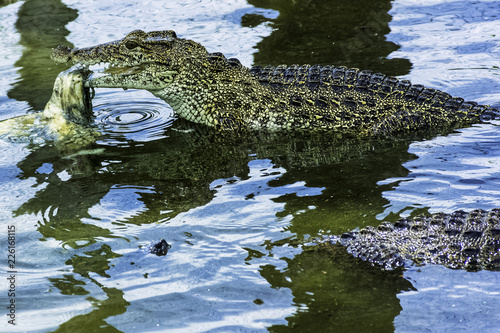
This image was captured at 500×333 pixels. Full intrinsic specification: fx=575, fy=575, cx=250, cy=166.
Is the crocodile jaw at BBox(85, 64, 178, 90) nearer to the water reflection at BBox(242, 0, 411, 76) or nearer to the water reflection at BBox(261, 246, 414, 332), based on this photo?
the water reflection at BBox(242, 0, 411, 76)

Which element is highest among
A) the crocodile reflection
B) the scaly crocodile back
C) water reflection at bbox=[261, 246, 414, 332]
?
the scaly crocodile back

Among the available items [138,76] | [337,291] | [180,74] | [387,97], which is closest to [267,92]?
[180,74]

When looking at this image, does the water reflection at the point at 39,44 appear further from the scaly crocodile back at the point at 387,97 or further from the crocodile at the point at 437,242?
the crocodile at the point at 437,242

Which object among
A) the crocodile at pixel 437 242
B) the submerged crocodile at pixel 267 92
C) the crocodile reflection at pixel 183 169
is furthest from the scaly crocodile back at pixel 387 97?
the crocodile at pixel 437 242

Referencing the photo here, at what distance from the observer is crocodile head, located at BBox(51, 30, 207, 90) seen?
22.7 feet

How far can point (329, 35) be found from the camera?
383 inches

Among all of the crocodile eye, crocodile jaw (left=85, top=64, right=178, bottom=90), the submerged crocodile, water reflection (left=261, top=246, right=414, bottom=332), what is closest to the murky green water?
water reflection (left=261, top=246, right=414, bottom=332)

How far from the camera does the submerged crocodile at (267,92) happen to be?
6.80 m

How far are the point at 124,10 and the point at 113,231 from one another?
798cm

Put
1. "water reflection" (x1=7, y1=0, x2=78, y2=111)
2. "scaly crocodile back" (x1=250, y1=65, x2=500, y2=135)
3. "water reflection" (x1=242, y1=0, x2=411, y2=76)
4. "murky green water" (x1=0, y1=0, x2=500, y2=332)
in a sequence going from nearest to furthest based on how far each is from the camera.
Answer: "murky green water" (x1=0, y1=0, x2=500, y2=332) → "scaly crocodile back" (x1=250, y1=65, x2=500, y2=135) → "water reflection" (x1=7, y1=0, x2=78, y2=111) → "water reflection" (x1=242, y1=0, x2=411, y2=76)

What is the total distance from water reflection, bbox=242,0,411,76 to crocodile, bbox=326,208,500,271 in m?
4.48

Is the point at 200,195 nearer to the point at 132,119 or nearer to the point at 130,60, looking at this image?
the point at 132,119

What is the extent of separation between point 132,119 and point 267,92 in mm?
1761

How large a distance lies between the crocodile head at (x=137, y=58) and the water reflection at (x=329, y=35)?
6.30ft
